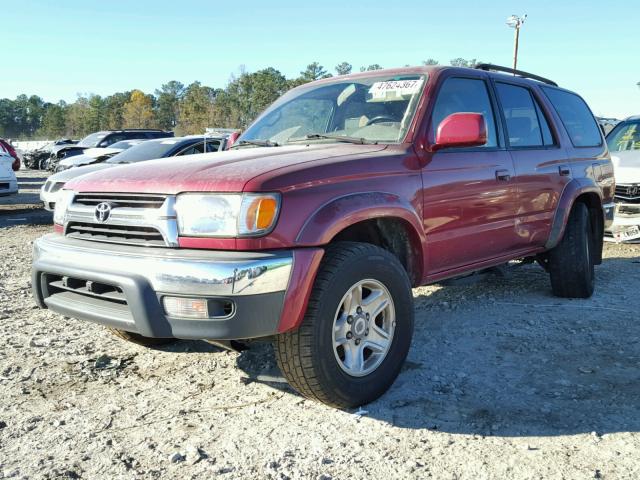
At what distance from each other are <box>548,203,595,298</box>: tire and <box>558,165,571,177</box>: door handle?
1.44 feet

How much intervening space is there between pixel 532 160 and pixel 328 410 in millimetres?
2561

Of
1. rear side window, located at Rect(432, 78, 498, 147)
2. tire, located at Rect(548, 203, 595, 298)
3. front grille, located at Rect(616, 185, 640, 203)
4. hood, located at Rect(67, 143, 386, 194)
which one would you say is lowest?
tire, located at Rect(548, 203, 595, 298)

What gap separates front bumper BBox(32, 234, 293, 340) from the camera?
254 centimetres

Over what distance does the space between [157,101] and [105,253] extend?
336 ft

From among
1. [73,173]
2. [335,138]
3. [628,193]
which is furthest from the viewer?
[73,173]

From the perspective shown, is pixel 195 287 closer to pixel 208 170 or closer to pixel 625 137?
pixel 208 170

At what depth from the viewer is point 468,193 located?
3.78 meters

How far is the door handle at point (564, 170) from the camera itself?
478 cm

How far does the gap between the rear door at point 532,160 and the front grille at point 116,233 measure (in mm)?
2640

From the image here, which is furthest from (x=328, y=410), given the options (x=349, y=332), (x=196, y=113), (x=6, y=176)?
(x=196, y=113)

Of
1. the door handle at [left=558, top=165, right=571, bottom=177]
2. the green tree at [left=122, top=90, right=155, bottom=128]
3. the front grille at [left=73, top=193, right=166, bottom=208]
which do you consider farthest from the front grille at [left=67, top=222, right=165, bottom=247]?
the green tree at [left=122, top=90, right=155, bottom=128]

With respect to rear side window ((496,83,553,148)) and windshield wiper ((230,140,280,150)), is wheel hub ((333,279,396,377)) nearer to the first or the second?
windshield wiper ((230,140,280,150))

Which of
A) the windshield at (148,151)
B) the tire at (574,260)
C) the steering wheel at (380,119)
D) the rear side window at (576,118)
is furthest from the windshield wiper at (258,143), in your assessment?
the windshield at (148,151)

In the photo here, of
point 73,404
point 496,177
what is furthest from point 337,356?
point 496,177
